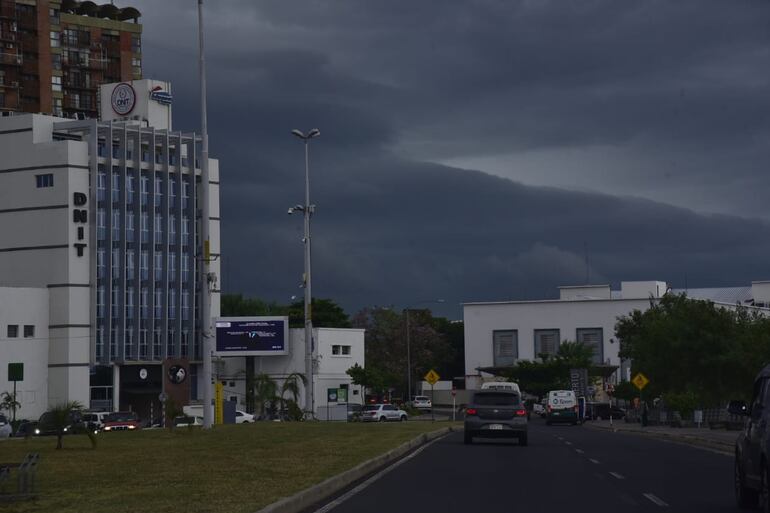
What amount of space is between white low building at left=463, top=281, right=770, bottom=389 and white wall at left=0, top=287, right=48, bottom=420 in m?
58.4

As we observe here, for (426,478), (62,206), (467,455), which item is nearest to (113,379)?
(62,206)

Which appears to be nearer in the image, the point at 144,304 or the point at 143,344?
the point at 143,344

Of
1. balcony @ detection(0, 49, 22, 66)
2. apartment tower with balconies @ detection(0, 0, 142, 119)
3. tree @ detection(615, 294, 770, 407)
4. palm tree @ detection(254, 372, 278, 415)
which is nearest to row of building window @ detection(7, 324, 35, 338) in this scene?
palm tree @ detection(254, 372, 278, 415)

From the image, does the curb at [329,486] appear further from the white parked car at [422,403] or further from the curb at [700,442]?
the white parked car at [422,403]

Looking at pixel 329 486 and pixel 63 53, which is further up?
pixel 63 53

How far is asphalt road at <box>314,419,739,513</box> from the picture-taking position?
17422 mm

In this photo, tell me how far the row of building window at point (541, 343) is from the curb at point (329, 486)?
353ft

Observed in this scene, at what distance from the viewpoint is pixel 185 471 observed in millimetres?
22672

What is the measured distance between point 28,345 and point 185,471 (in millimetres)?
78048

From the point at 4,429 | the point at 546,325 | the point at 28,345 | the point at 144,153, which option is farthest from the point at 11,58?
the point at 4,429

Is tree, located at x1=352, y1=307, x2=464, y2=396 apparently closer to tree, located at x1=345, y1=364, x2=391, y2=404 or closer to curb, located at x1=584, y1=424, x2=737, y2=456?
tree, located at x1=345, y1=364, x2=391, y2=404

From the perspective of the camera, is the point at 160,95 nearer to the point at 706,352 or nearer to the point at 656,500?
the point at 706,352

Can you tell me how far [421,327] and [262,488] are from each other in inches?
5019

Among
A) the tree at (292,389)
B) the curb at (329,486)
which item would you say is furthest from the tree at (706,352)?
the curb at (329,486)
